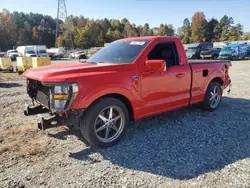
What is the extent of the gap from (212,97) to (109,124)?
10.5 ft

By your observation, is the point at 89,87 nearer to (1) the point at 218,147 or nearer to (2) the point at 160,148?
(2) the point at 160,148

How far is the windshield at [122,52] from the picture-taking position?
4402mm

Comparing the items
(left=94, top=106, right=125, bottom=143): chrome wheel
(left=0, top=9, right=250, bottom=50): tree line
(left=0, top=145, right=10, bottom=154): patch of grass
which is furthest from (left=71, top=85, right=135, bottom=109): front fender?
(left=0, top=9, right=250, bottom=50): tree line

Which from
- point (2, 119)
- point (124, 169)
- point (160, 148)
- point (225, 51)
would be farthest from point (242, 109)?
point (225, 51)

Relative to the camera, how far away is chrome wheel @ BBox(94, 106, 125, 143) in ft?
12.8

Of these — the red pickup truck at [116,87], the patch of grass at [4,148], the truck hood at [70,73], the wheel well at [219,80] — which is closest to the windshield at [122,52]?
the red pickup truck at [116,87]

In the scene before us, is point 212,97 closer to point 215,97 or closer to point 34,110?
point 215,97

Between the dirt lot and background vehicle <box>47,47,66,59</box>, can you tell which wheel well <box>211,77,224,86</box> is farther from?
background vehicle <box>47,47,66,59</box>

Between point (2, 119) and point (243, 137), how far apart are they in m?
5.37

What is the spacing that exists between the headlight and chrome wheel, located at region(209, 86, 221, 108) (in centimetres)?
387

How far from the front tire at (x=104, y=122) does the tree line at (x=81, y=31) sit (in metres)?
71.1

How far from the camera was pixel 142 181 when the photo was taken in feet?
9.86

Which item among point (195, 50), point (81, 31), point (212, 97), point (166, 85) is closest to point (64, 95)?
point (166, 85)

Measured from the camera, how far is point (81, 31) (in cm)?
8219
